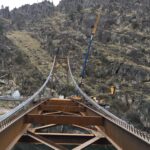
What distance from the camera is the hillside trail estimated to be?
5251 inches

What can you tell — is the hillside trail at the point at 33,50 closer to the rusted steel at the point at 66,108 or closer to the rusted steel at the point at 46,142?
the rusted steel at the point at 66,108

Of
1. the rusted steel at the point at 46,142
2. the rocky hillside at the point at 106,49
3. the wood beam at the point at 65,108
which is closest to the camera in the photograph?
the rusted steel at the point at 46,142

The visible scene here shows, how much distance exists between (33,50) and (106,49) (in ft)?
93.6

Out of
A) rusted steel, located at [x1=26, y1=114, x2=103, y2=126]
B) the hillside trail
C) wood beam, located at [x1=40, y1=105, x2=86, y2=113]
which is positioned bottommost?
the hillside trail

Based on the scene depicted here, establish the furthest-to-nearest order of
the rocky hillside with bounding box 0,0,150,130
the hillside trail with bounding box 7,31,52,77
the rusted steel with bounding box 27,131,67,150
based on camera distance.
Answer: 1. the hillside trail with bounding box 7,31,52,77
2. the rocky hillside with bounding box 0,0,150,130
3. the rusted steel with bounding box 27,131,67,150

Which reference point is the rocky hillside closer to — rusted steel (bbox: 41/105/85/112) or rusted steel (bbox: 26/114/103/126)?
rusted steel (bbox: 41/105/85/112)

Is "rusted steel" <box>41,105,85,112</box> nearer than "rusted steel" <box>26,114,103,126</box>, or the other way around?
"rusted steel" <box>26,114,103,126</box>

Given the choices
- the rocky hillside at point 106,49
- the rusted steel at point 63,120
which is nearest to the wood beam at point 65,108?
the rusted steel at point 63,120

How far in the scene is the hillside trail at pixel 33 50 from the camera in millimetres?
133375

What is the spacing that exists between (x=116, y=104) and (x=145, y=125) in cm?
1204

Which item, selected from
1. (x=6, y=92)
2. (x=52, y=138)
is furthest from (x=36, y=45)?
(x=52, y=138)

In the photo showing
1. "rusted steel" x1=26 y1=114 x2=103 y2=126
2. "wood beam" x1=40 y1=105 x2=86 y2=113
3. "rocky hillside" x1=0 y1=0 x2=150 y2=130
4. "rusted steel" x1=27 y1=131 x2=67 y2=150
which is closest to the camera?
"rusted steel" x1=27 y1=131 x2=67 y2=150

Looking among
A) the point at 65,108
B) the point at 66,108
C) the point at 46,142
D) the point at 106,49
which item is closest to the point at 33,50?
the point at 106,49

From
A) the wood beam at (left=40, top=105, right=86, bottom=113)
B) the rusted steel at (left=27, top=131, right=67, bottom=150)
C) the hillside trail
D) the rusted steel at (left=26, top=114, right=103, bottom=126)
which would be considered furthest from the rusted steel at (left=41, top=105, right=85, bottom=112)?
the hillside trail
